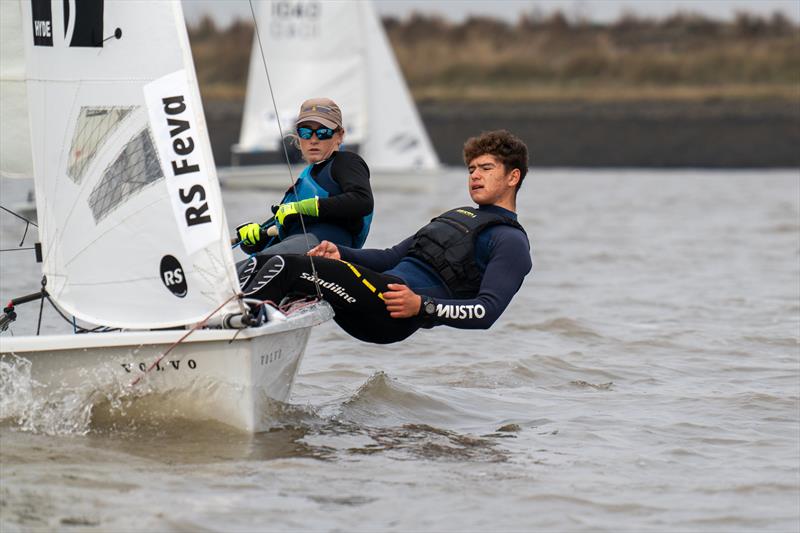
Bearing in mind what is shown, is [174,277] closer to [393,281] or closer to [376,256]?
[393,281]

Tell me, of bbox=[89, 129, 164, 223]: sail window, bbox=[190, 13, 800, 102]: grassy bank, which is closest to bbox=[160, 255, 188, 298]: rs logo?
bbox=[89, 129, 164, 223]: sail window

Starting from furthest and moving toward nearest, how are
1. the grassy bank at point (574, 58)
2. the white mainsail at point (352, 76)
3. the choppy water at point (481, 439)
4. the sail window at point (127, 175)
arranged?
the grassy bank at point (574, 58)
the white mainsail at point (352, 76)
the sail window at point (127, 175)
the choppy water at point (481, 439)

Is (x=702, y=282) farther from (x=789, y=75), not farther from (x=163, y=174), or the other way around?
(x=789, y=75)

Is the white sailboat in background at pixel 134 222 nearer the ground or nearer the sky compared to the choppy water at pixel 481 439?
nearer the sky

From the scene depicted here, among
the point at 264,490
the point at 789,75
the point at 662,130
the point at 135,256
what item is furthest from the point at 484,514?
the point at 789,75

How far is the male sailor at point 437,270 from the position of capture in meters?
4.90

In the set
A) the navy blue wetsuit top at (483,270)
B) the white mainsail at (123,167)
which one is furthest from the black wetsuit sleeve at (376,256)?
the white mainsail at (123,167)

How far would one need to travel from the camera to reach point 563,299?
10.1 metres

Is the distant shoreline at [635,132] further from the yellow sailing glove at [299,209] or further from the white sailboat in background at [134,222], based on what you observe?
the white sailboat in background at [134,222]

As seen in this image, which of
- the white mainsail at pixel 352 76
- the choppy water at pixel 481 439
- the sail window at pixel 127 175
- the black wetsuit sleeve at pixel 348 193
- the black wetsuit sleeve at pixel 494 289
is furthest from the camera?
the white mainsail at pixel 352 76

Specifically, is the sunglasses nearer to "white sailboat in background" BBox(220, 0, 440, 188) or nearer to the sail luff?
the sail luff

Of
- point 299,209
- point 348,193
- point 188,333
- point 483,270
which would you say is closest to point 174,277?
point 188,333

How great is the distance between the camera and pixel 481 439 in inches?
206

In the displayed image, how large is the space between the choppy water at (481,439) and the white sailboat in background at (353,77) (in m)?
12.0
